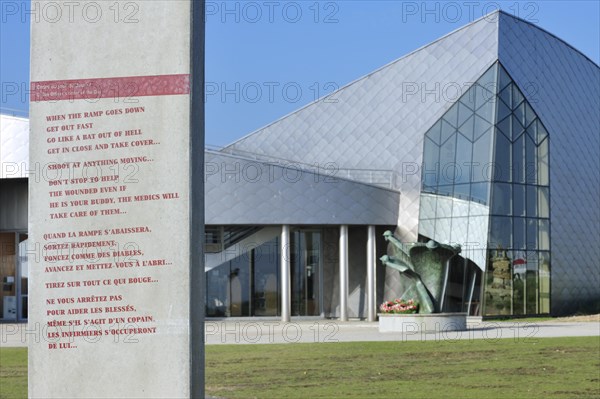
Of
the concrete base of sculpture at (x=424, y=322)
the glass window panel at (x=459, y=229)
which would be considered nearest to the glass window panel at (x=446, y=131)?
the glass window panel at (x=459, y=229)

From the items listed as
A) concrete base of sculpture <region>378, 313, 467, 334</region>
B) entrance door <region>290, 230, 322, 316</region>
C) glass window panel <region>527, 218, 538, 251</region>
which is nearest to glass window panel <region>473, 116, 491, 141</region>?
glass window panel <region>527, 218, 538, 251</region>

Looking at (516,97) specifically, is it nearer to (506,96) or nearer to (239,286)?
(506,96)

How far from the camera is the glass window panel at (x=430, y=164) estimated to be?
39.2 meters

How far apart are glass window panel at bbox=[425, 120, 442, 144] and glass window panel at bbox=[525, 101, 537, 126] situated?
3614 millimetres

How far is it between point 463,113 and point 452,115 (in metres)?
0.57

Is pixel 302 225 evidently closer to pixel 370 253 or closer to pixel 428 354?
pixel 370 253

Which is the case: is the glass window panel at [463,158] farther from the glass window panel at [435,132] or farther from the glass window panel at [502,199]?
the glass window panel at [502,199]

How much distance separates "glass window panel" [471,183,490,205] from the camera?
36.8 m

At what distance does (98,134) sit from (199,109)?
720 millimetres

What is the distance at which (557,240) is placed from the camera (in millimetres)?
39625

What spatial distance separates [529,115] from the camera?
38375 mm

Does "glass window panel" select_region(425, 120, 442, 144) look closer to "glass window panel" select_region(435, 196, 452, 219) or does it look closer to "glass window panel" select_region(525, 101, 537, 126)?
"glass window panel" select_region(435, 196, 452, 219)

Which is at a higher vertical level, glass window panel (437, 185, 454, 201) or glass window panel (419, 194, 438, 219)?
glass window panel (437, 185, 454, 201)

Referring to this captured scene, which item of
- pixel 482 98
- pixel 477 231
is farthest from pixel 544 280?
pixel 482 98
